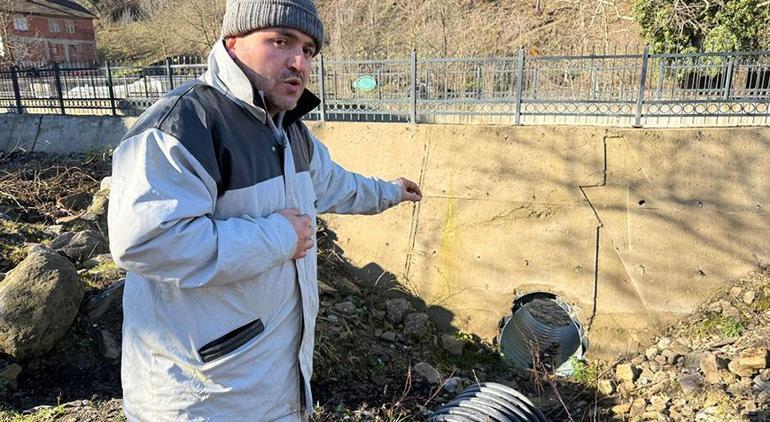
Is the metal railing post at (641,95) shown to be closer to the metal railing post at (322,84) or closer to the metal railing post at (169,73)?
the metal railing post at (322,84)

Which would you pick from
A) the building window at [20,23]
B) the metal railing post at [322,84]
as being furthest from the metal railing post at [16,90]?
the building window at [20,23]

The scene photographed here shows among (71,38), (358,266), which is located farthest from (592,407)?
(71,38)

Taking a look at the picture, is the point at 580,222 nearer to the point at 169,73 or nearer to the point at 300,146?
the point at 300,146

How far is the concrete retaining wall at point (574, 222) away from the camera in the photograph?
6129 mm

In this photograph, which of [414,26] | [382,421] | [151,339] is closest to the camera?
[151,339]

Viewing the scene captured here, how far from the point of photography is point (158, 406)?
1602 mm

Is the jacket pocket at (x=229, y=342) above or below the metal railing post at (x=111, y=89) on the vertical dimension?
below

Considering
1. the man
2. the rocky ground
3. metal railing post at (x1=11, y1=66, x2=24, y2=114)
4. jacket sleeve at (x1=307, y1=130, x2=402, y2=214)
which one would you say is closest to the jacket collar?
the man

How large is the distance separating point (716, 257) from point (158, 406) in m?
6.40

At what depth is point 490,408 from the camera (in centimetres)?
376

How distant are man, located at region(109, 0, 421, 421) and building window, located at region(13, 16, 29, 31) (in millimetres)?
38967

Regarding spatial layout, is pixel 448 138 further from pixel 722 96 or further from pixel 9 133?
pixel 9 133

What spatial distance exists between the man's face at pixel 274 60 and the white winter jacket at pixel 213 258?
0.16 ft

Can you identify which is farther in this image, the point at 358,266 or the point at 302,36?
the point at 358,266
